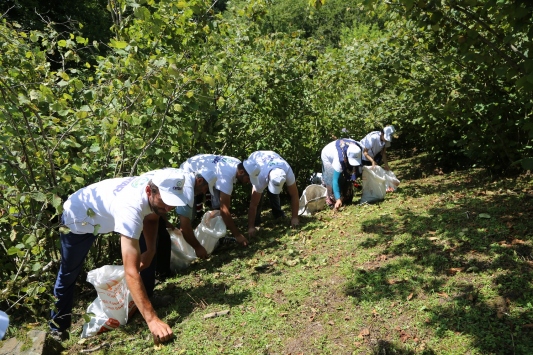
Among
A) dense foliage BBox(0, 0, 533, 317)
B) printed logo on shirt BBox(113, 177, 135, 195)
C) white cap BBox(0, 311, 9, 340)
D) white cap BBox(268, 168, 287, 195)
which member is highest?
dense foliage BBox(0, 0, 533, 317)

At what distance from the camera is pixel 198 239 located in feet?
18.3

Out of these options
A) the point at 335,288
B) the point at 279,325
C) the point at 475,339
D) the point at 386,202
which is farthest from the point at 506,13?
the point at 386,202

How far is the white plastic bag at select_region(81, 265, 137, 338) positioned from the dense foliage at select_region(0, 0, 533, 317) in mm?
557

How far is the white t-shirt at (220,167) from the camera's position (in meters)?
5.52

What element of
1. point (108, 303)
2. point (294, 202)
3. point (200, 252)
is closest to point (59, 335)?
point (108, 303)

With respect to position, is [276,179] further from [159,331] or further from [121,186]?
[159,331]

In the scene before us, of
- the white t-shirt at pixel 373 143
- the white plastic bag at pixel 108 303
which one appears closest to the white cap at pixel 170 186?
the white plastic bag at pixel 108 303

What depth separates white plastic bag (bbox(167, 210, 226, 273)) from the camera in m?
5.16

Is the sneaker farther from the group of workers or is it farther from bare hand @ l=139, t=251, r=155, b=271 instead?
bare hand @ l=139, t=251, r=155, b=271

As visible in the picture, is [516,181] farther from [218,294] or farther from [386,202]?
[218,294]

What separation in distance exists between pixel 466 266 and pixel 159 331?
2937 mm

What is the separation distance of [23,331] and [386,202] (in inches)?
223

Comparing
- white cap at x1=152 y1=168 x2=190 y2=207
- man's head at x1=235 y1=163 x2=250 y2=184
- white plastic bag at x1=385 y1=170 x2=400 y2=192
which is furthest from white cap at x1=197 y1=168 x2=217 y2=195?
white plastic bag at x1=385 y1=170 x2=400 y2=192

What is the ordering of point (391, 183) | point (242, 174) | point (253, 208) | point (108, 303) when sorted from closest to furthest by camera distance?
1. point (108, 303)
2. point (242, 174)
3. point (253, 208)
4. point (391, 183)
